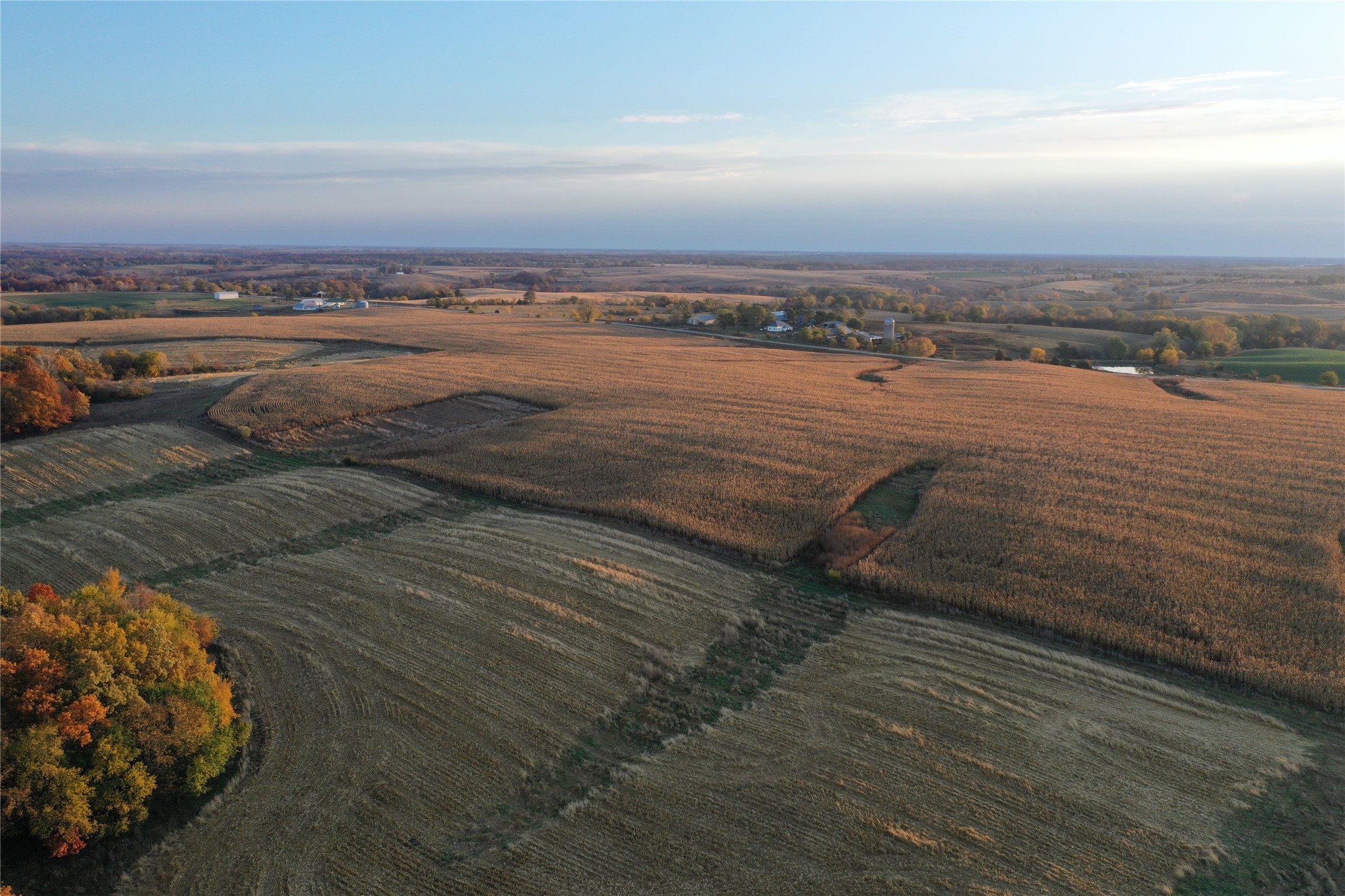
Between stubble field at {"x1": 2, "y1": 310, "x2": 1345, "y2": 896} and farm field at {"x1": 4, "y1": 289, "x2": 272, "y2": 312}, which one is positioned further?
farm field at {"x1": 4, "y1": 289, "x2": 272, "y2": 312}

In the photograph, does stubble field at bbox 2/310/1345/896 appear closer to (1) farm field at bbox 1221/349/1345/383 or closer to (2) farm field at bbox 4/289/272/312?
(1) farm field at bbox 1221/349/1345/383

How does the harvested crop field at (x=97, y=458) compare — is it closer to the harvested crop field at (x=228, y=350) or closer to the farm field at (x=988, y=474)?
the farm field at (x=988, y=474)

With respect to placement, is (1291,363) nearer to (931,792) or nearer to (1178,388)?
(1178,388)

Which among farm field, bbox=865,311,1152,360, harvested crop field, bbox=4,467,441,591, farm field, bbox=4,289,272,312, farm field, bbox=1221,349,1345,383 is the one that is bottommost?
harvested crop field, bbox=4,467,441,591

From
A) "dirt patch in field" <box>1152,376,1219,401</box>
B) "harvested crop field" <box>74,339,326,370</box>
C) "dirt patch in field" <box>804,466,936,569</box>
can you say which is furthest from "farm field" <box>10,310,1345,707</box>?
"harvested crop field" <box>74,339,326,370</box>

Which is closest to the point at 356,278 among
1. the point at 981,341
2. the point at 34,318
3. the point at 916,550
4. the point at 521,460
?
the point at 34,318

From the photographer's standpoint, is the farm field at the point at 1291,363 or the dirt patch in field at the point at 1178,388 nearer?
→ the dirt patch in field at the point at 1178,388

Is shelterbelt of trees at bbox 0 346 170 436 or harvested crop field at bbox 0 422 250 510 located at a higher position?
shelterbelt of trees at bbox 0 346 170 436

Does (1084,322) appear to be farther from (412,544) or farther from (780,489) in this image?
(412,544)

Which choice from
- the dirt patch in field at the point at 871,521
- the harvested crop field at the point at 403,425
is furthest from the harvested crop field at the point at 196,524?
the dirt patch in field at the point at 871,521
